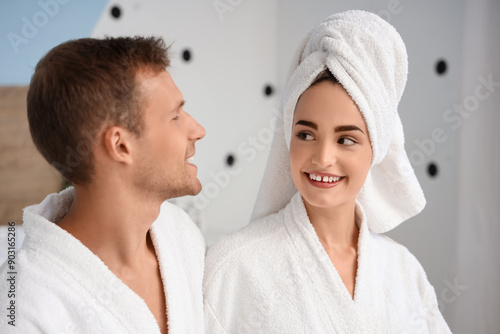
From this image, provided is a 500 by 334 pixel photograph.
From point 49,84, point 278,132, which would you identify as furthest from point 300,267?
point 49,84

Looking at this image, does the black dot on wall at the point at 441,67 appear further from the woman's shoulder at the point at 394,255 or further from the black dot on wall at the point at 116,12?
the black dot on wall at the point at 116,12

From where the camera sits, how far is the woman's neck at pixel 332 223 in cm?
130

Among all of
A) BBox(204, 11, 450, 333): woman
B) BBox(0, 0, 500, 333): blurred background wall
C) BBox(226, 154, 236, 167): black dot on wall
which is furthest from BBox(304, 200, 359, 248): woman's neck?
BBox(226, 154, 236, 167): black dot on wall

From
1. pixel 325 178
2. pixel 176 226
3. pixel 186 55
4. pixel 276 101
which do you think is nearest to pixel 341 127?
pixel 325 178

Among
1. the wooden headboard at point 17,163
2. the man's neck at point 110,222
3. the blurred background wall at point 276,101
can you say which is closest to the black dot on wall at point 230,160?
the blurred background wall at point 276,101

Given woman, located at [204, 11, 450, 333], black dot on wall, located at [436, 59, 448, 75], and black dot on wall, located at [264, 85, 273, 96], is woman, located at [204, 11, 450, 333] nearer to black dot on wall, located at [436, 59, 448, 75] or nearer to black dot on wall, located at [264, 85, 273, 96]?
black dot on wall, located at [436, 59, 448, 75]

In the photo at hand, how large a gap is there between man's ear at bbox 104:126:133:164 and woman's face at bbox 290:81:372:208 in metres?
0.40

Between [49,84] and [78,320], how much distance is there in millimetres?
456

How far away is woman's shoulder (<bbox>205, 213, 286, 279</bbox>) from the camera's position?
1242 mm

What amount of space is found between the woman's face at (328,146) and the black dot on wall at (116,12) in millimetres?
1465

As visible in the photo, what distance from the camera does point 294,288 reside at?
123cm

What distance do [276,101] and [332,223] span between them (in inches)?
61.6

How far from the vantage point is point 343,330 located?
3.97ft

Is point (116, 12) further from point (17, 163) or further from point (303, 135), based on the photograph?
point (303, 135)
